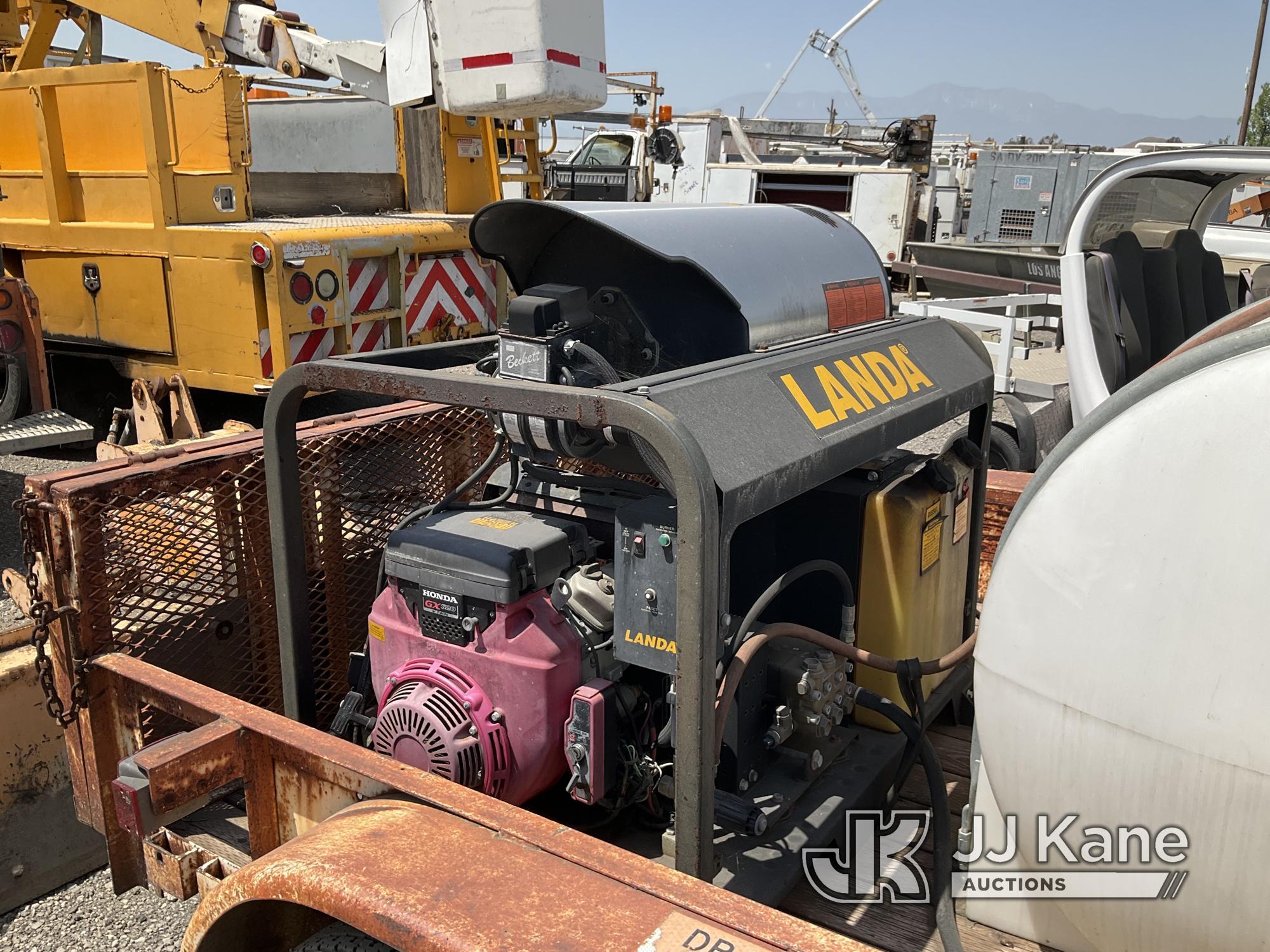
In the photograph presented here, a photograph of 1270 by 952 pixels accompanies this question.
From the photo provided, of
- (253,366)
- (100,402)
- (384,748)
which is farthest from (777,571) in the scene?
(100,402)

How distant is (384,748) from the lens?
211 centimetres

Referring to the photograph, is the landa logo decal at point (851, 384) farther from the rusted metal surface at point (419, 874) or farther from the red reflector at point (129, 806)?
the red reflector at point (129, 806)

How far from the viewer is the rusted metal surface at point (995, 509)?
3.06 metres

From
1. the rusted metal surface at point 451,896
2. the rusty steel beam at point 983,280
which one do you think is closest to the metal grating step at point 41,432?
the rusted metal surface at point 451,896

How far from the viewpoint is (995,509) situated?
3.09 m

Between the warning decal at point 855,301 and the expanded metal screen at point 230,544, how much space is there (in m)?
1.26

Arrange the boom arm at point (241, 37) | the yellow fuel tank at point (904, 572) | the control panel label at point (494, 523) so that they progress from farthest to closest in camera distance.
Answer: the boom arm at point (241, 37)
the yellow fuel tank at point (904, 572)
the control panel label at point (494, 523)

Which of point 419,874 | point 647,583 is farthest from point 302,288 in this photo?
point 419,874

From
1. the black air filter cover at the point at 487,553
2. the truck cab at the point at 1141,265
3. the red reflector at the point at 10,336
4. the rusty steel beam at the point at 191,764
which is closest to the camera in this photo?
the rusty steel beam at the point at 191,764

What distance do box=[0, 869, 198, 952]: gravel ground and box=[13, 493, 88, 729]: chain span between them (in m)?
0.68

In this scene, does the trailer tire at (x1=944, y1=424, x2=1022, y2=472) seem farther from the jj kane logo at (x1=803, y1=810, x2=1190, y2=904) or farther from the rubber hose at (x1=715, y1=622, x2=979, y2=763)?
the jj kane logo at (x1=803, y1=810, x2=1190, y2=904)

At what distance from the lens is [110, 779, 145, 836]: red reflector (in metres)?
1.71

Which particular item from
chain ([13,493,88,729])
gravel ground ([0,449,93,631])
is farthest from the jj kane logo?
gravel ground ([0,449,93,631])

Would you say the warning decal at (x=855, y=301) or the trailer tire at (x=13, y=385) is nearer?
the warning decal at (x=855, y=301)
